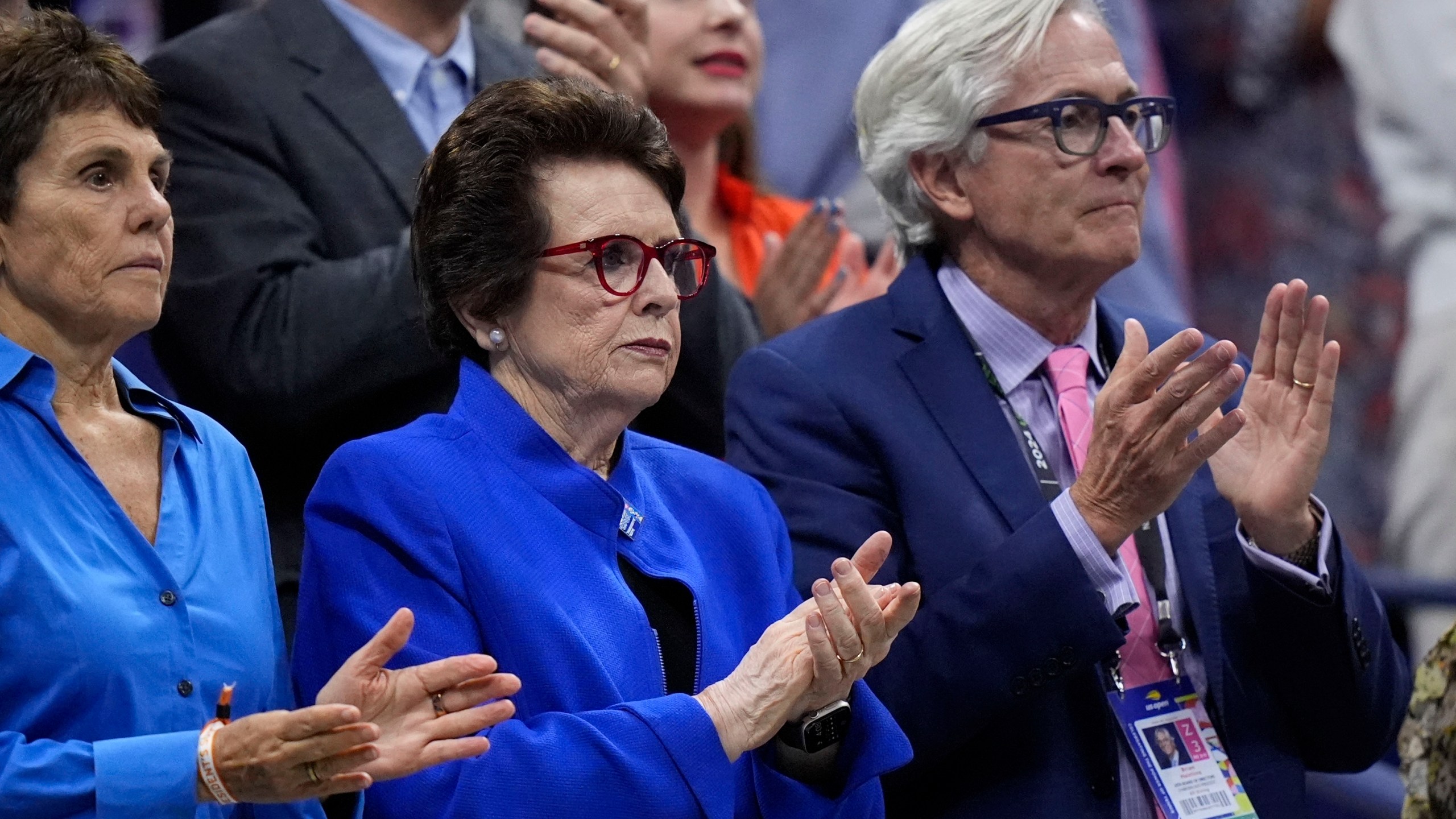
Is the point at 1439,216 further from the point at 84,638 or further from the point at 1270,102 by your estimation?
the point at 84,638

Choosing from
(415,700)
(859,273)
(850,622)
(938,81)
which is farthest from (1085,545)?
(859,273)

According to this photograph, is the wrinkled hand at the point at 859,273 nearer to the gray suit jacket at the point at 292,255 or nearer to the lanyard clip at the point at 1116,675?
the gray suit jacket at the point at 292,255

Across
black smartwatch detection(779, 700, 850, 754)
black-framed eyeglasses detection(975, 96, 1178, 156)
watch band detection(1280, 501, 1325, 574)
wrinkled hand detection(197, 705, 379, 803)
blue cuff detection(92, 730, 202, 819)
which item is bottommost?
black smartwatch detection(779, 700, 850, 754)

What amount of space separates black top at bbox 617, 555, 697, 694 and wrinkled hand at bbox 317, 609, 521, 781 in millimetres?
409

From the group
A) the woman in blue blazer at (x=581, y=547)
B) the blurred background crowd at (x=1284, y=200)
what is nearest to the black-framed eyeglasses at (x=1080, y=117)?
the woman in blue blazer at (x=581, y=547)

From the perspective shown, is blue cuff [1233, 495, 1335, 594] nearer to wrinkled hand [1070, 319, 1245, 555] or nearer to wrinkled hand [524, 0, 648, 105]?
wrinkled hand [1070, 319, 1245, 555]

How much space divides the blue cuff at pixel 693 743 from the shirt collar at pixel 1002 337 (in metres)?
1.04

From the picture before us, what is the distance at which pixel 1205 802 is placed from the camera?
2896 mm

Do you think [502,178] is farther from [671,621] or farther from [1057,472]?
[1057,472]

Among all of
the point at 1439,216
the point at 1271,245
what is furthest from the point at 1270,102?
the point at 1439,216

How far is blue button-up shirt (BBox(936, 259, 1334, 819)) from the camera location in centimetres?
282

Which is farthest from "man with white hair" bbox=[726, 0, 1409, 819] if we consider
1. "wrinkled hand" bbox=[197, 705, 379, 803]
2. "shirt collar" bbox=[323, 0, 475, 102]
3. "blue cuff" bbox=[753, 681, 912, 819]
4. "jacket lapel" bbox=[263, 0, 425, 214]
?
"wrinkled hand" bbox=[197, 705, 379, 803]

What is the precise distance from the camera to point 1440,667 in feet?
8.51

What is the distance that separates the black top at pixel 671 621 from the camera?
2.47 meters
